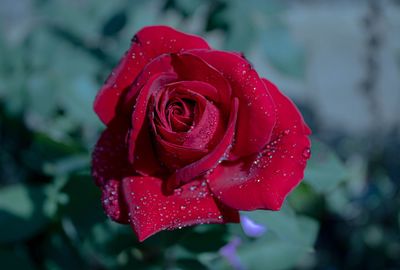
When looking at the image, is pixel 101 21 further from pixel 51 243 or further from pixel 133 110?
pixel 133 110

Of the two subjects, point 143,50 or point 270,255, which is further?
point 270,255

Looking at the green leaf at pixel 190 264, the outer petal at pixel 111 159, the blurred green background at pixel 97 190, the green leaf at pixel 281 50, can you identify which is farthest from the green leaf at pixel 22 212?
the green leaf at pixel 281 50

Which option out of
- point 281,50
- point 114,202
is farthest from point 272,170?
point 281,50

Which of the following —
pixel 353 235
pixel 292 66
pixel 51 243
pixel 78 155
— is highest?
pixel 292 66

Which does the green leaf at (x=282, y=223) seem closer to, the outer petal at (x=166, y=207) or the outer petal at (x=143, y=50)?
the outer petal at (x=166, y=207)

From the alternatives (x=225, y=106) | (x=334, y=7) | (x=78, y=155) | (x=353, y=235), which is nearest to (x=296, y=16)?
(x=334, y=7)

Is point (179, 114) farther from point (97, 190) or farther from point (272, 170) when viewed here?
point (97, 190)
